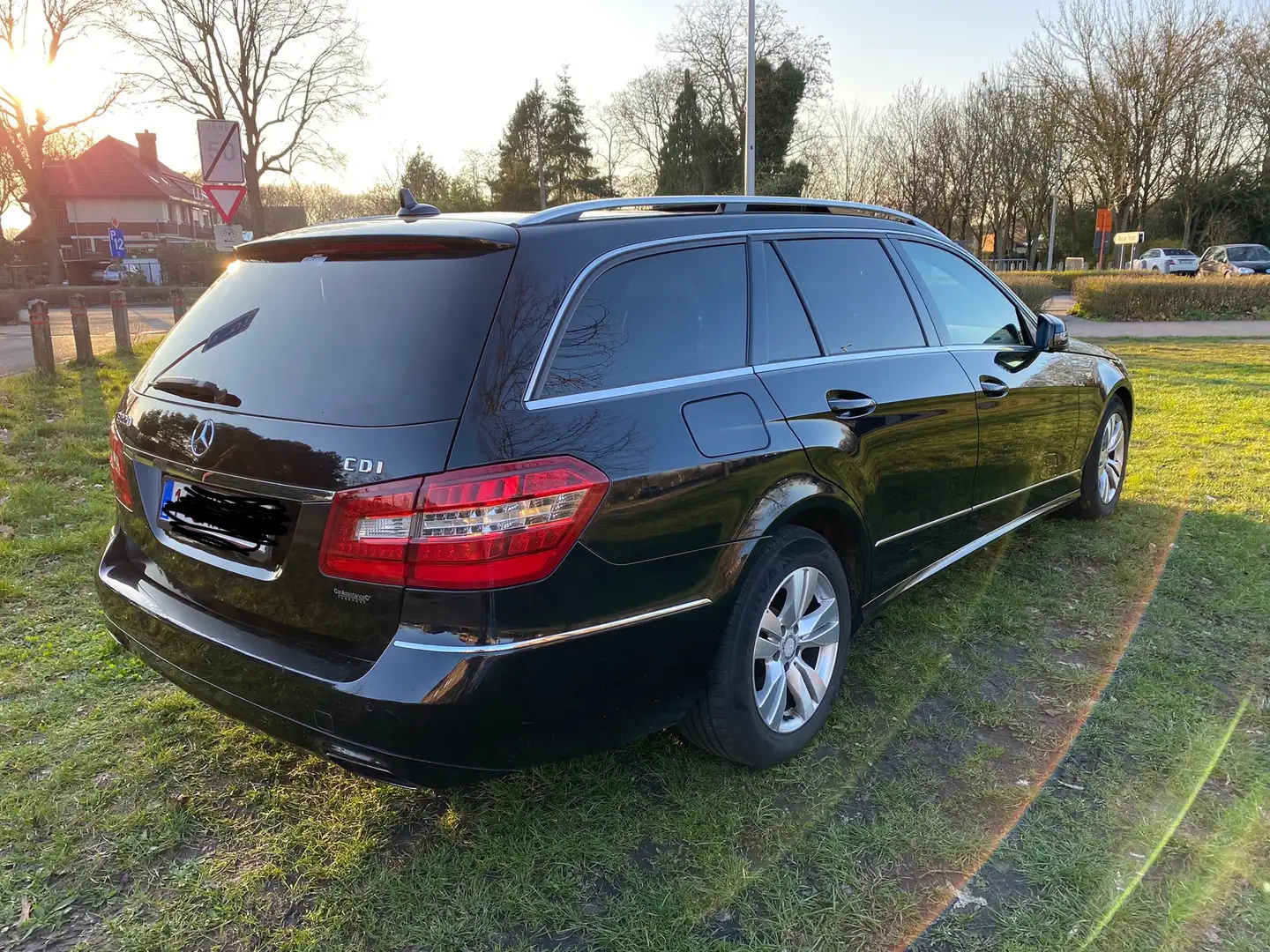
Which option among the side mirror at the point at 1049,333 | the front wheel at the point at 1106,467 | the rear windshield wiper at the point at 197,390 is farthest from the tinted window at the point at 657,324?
the front wheel at the point at 1106,467

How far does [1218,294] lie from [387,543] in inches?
858

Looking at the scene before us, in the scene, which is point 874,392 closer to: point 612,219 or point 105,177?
point 612,219

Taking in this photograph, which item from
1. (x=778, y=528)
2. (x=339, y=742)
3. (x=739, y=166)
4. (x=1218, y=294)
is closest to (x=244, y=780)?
(x=339, y=742)

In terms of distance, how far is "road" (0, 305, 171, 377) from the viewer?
12.7 m

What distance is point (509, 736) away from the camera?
211cm

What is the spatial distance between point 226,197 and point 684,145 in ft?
116

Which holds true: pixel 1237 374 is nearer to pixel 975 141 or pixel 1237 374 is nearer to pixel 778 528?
pixel 778 528

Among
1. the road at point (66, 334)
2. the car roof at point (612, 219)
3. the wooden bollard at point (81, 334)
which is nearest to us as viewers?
the car roof at point (612, 219)

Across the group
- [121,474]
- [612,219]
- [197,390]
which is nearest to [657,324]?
[612,219]

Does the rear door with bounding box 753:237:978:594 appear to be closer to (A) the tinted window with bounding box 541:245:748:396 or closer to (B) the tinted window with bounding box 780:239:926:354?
(B) the tinted window with bounding box 780:239:926:354

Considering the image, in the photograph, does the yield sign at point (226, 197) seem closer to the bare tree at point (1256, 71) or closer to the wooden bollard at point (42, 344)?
the wooden bollard at point (42, 344)

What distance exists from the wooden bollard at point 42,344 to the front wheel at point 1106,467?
11.0 metres

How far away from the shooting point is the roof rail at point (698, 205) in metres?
2.46

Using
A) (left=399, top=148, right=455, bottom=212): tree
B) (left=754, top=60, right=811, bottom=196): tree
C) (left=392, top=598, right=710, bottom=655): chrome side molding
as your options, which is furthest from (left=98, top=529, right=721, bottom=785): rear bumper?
(left=399, top=148, right=455, bottom=212): tree
